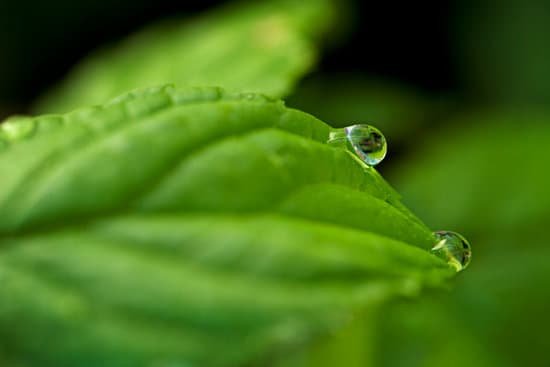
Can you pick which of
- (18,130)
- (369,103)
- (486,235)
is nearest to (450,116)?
(369,103)

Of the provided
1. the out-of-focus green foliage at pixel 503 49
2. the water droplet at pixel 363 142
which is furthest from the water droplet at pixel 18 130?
the out-of-focus green foliage at pixel 503 49

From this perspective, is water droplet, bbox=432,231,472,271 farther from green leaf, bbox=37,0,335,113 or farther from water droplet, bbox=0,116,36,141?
green leaf, bbox=37,0,335,113

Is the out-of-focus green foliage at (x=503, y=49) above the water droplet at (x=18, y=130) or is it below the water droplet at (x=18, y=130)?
above

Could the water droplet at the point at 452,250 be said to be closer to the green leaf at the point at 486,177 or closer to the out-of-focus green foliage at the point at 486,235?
the out-of-focus green foliage at the point at 486,235

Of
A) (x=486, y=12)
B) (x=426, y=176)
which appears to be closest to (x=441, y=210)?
(x=426, y=176)

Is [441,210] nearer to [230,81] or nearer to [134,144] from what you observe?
[230,81]

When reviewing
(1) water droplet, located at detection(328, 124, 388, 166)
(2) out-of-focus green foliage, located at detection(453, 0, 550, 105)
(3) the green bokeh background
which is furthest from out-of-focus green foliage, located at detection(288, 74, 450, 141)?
(1) water droplet, located at detection(328, 124, 388, 166)

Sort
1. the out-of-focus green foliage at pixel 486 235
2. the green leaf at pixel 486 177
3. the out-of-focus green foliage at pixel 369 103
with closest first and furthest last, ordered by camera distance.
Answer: the out-of-focus green foliage at pixel 486 235
the green leaf at pixel 486 177
the out-of-focus green foliage at pixel 369 103
